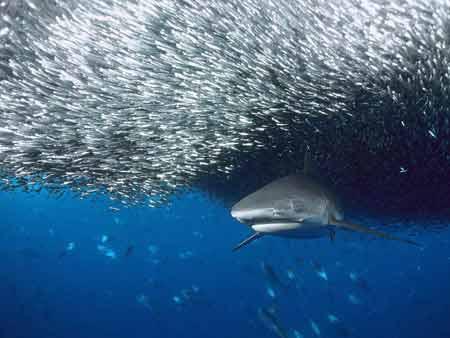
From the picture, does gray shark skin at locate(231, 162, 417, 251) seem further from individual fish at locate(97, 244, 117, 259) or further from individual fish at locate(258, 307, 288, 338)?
individual fish at locate(97, 244, 117, 259)

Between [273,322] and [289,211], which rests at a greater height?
[289,211]

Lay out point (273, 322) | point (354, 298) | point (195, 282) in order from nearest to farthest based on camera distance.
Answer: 1. point (273, 322)
2. point (354, 298)
3. point (195, 282)

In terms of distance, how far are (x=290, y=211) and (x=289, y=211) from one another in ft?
0.05

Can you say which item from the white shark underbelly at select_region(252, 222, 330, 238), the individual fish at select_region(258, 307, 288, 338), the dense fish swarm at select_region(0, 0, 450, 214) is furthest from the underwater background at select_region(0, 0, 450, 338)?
the individual fish at select_region(258, 307, 288, 338)

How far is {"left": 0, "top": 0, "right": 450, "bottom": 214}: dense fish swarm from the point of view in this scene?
4.39 metres

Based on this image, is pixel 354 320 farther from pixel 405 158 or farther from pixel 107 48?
pixel 107 48

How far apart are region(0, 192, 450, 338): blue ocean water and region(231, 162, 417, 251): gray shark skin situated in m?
19.2

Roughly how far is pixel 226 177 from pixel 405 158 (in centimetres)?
421

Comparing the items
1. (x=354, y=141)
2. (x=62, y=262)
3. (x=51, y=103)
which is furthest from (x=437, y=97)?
(x=62, y=262)

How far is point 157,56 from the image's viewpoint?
202 inches

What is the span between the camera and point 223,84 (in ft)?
17.8

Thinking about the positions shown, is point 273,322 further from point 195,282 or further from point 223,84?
point 195,282

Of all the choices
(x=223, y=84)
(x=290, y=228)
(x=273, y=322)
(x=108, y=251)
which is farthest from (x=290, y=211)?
(x=108, y=251)

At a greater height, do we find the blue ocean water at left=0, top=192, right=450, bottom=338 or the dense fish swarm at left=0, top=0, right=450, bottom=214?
the dense fish swarm at left=0, top=0, right=450, bottom=214
